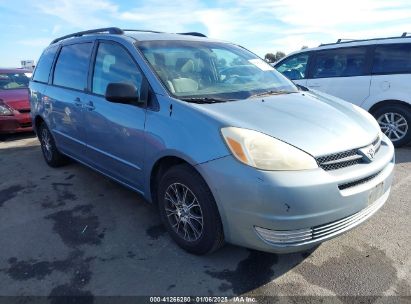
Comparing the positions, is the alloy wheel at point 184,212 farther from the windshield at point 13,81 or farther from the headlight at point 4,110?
the windshield at point 13,81

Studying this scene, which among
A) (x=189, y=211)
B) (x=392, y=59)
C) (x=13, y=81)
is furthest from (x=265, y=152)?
(x=13, y=81)

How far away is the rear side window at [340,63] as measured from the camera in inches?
246

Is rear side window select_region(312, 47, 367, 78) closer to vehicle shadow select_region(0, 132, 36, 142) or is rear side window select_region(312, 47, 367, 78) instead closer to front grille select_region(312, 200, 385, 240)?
front grille select_region(312, 200, 385, 240)

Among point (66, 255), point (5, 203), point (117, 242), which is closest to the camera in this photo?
point (66, 255)

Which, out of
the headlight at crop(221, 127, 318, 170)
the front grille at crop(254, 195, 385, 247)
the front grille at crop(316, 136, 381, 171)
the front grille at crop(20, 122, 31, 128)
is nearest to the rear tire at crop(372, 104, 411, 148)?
the front grille at crop(316, 136, 381, 171)

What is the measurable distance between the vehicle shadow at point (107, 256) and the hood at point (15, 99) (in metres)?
3.83

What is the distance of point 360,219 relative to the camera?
100 inches

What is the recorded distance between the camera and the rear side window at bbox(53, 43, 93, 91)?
3.97 m

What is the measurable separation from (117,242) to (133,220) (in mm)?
431

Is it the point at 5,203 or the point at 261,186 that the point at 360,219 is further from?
the point at 5,203

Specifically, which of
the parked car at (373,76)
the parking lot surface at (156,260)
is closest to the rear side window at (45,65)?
the parking lot surface at (156,260)

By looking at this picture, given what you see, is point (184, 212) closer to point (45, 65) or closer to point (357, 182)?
point (357, 182)

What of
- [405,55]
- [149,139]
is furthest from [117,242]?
[405,55]

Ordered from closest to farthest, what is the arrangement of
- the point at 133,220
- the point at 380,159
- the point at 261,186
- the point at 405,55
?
the point at 261,186
the point at 380,159
the point at 133,220
the point at 405,55
